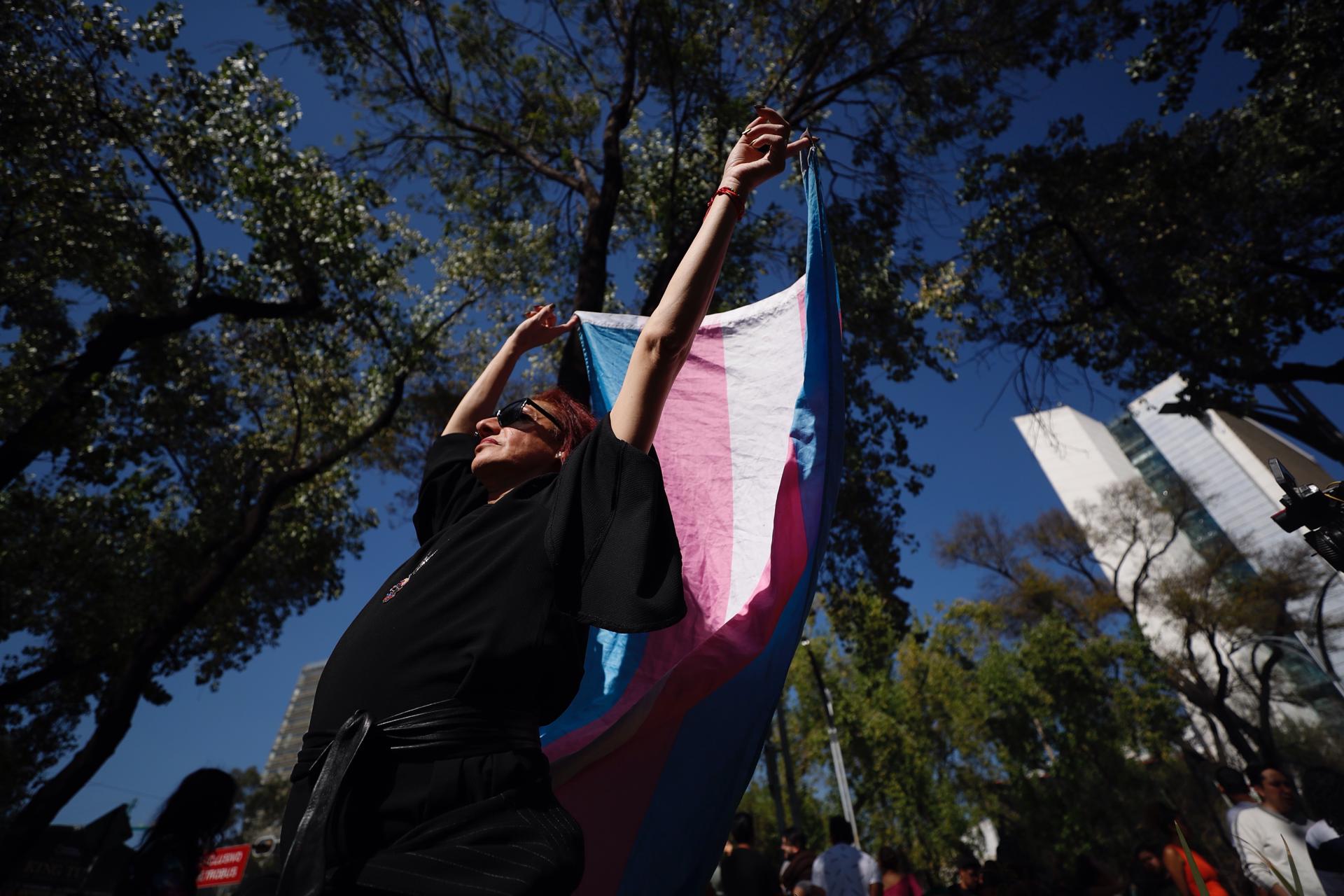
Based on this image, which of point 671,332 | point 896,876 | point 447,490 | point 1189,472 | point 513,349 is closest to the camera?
point 671,332

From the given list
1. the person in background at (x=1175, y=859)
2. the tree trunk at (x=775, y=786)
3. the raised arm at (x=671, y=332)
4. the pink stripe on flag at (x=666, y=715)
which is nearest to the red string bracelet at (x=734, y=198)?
the raised arm at (x=671, y=332)

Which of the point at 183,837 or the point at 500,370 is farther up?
the point at 500,370

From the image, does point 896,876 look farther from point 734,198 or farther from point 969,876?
point 734,198

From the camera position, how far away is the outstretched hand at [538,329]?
294cm

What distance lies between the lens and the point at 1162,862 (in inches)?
237

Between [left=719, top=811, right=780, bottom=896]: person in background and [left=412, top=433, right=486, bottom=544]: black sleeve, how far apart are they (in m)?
4.65

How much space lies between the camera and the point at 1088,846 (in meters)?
22.8

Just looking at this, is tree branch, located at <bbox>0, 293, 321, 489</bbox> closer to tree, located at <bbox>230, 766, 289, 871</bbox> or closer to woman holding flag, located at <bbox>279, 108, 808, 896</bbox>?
woman holding flag, located at <bbox>279, 108, 808, 896</bbox>

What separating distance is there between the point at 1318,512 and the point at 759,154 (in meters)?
2.29

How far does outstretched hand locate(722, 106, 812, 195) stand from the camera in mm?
1907

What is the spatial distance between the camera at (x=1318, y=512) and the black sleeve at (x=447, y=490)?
2.64 m

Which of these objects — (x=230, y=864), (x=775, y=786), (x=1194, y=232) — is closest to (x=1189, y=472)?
(x=775, y=786)

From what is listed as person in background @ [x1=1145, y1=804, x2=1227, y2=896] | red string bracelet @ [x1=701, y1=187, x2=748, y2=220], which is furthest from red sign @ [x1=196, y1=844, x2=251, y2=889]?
red string bracelet @ [x1=701, y1=187, x2=748, y2=220]

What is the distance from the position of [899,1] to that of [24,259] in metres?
10.4
